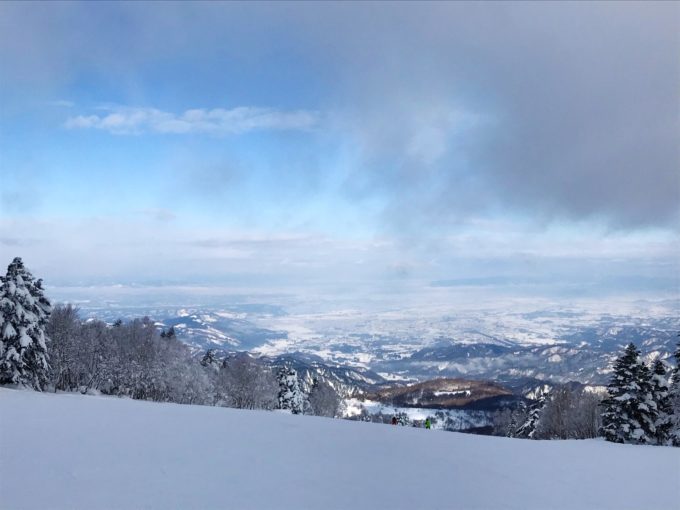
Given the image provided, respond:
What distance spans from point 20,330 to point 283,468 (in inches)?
1163

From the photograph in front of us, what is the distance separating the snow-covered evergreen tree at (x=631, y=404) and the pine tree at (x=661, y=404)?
493 millimetres

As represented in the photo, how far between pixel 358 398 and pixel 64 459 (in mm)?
190305

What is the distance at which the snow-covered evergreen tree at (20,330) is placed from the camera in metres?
30.8

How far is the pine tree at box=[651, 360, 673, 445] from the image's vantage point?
102ft

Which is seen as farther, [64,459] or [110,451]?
[110,451]

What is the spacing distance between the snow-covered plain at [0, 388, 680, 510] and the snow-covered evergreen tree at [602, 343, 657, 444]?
1429 cm

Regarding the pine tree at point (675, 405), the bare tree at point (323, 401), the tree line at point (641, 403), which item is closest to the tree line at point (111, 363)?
the bare tree at point (323, 401)

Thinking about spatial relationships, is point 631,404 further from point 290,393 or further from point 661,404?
point 290,393

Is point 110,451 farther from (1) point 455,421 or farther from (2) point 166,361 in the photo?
(1) point 455,421

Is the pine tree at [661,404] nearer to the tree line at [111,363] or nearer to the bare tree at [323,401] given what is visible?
the tree line at [111,363]

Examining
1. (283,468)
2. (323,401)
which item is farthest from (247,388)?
(283,468)

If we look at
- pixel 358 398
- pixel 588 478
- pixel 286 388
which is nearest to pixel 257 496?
pixel 588 478

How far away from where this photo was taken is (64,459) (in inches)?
404

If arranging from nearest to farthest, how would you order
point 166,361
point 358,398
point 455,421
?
point 166,361 → point 455,421 → point 358,398
